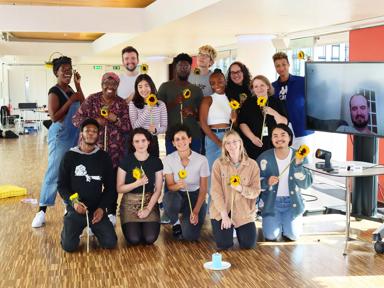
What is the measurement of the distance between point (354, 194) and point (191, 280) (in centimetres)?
216

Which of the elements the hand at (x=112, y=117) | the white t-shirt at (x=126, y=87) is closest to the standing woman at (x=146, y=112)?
the hand at (x=112, y=117)

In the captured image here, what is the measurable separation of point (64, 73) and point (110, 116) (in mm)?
697

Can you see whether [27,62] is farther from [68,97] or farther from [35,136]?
[68,97]

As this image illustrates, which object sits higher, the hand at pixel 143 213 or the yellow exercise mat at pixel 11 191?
the hand at pixel 143 213

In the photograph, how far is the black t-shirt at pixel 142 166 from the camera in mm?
4551

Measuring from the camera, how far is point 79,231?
4.37 metres

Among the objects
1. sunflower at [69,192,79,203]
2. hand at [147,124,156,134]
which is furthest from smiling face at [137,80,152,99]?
sunflower at [69,192,79,203]

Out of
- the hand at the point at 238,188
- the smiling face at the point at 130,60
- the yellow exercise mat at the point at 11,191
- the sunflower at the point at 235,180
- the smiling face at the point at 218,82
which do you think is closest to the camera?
the sunflower at the point at 235,180

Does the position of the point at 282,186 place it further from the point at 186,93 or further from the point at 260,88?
the point at 186,93

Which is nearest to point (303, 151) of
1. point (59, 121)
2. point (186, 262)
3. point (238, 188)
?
point (238, 188)

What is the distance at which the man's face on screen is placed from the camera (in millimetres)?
4496

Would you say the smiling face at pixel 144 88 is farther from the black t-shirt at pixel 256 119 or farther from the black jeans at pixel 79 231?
the black jeans at pixel 79 231

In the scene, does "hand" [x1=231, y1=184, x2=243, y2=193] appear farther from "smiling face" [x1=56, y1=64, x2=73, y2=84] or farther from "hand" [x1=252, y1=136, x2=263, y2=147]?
"smiling face" [x1=56, y1=64, x2=73, y2=84]

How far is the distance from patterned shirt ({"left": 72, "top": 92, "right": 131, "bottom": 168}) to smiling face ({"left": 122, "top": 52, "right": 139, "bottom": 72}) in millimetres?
412
